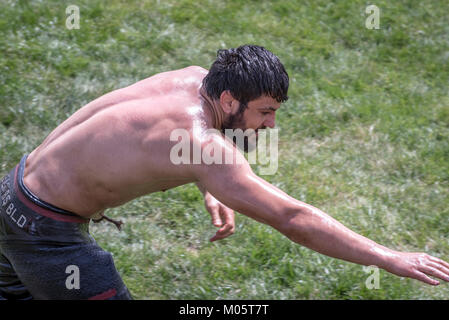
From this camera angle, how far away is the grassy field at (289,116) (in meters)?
3.95

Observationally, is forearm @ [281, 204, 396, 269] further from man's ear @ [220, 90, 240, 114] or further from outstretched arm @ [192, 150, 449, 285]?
man's ear @ [220, 90, 240, 114]

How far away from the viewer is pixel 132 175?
2824 mm

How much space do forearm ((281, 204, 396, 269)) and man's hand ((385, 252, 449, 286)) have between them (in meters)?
0.03

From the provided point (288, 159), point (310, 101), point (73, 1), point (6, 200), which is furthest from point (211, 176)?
point (73, 1)

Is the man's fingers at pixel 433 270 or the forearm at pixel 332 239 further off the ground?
the forearm at pixel 332 239

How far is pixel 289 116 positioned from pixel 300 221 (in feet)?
9.50

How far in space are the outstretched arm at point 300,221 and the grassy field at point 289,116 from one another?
1225mm

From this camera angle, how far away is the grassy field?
3.95 m

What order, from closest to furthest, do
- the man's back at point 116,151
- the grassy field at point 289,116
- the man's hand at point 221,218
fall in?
1. the man's back at point 116,151
2. the man's hand at point 221,218
3. the grassy field at point 289,116

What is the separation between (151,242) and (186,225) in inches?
10.8

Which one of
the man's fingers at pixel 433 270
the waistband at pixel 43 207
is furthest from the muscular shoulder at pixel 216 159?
the man's fingers at pixel 433 270

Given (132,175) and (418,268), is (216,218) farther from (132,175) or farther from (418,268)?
(418,268)

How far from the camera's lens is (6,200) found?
3012 millimetres

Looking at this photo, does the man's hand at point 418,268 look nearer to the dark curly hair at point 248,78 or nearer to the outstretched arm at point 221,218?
the outstretched arm at point 221,218
